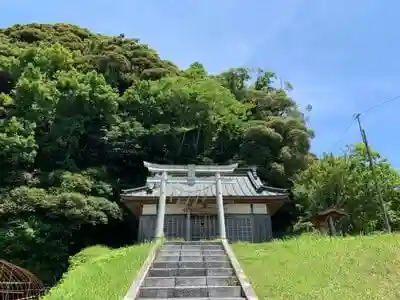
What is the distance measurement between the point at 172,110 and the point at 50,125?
8.40 meters

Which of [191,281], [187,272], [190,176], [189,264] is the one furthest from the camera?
[190,176]

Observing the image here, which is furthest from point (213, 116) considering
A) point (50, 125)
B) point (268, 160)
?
point (50, 125)

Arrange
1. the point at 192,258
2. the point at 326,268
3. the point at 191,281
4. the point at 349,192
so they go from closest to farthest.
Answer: the point at 191,281, the point at 326,268, the point at 192,258, the point at 349,192

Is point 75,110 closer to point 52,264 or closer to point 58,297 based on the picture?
point 52,264

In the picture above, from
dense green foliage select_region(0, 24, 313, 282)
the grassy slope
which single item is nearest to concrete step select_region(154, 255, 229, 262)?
the grassy slope

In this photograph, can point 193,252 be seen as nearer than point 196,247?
Yes

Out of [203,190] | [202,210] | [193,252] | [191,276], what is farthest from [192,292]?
[202,210]

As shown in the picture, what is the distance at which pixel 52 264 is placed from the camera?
71.6ft

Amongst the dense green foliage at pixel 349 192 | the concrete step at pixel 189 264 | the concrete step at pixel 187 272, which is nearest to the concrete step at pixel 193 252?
the concrete step at pixel 189 264

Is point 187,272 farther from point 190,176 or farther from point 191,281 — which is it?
point 190,176

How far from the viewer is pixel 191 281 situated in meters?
9.06

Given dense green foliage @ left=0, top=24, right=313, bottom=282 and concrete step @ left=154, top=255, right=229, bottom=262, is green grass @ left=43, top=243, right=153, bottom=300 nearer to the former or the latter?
concrete step @ left=154, top=255, right=229, bottom=262

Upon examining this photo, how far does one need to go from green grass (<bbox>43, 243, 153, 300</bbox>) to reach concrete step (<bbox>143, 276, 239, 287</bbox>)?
1.62ft

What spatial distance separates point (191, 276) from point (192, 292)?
123 centimetres
